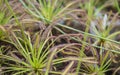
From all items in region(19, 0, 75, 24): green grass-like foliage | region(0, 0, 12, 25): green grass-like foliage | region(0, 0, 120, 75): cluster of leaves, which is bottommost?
region(0, 0, 120, 75): cluster of leaves

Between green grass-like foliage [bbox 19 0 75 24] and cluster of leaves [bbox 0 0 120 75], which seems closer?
cluster of leaves [bbox 0 0 120 75]

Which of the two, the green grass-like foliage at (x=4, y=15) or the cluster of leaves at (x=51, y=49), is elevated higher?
the green grass-like foliage at (x=4, y=15)

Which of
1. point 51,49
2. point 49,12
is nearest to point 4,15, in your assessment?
point 49,12

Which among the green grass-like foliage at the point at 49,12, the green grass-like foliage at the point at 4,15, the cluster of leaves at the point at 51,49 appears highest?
the green grass-like foliage at the point at 4,15

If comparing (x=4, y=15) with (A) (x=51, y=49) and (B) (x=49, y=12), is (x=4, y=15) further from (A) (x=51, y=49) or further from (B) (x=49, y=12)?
(A) (x=51, y=49)

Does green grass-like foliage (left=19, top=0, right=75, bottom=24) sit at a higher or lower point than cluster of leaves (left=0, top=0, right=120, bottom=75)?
higher

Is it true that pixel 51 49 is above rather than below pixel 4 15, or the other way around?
below

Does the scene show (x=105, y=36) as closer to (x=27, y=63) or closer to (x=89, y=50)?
(x=89, y=50)

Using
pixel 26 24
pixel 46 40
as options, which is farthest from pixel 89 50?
pixel 26 24

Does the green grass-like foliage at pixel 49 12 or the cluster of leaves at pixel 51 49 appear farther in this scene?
the green grass-like foliage at pixel 49 12

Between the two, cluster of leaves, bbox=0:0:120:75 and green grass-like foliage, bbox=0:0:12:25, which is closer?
cluster of leaves, bbox=0:0:120:75

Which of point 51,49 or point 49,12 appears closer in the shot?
point 51,49
